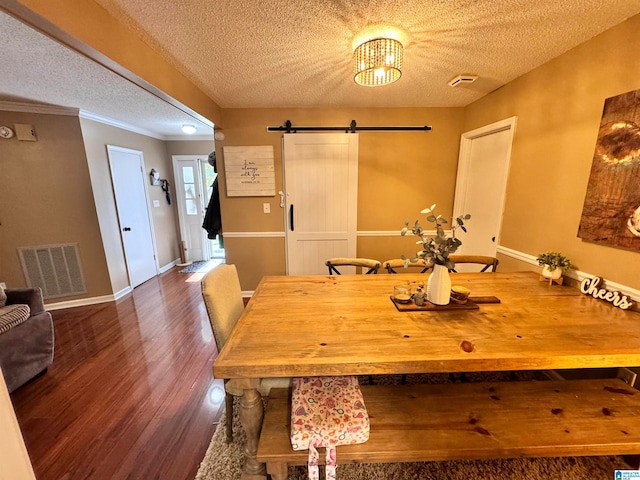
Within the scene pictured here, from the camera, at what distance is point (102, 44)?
4.34 feet

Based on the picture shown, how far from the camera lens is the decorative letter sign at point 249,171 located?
3.06 m

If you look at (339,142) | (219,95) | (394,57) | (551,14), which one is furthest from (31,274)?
(551,14)

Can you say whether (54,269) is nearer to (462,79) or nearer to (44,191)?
(44,191)

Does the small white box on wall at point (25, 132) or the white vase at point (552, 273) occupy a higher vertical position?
the small white box on wall at point (25, 132)

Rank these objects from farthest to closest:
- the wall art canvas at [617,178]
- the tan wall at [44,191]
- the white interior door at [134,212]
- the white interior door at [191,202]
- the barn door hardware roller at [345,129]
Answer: the white interior door at [191,202] → the white interior door at [134,212] → the barn door hardware roller at [345,129] → the tan wall at [44,191] → the wall art canvas at [617,178]

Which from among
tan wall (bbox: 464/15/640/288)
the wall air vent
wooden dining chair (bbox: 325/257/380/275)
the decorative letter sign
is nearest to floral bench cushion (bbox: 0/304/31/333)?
the wall air vent

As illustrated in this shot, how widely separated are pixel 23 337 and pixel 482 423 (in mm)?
2998

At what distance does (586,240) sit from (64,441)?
11.4 feet

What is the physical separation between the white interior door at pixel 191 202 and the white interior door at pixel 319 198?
2.75 meters

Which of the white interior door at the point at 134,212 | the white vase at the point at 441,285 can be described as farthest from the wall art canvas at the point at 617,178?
the white interior door at the point at 134,212

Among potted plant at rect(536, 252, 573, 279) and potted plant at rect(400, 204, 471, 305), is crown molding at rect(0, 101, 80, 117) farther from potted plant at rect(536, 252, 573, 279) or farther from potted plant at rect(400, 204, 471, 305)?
potted plant at rect(536, 252, 573, 279)

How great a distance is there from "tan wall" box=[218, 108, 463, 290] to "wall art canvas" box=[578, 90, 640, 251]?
1.63 meters

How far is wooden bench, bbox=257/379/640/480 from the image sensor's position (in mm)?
1078

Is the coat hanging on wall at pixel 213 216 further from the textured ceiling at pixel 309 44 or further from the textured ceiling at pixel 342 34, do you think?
the textured ceiling at pixel 342 34
